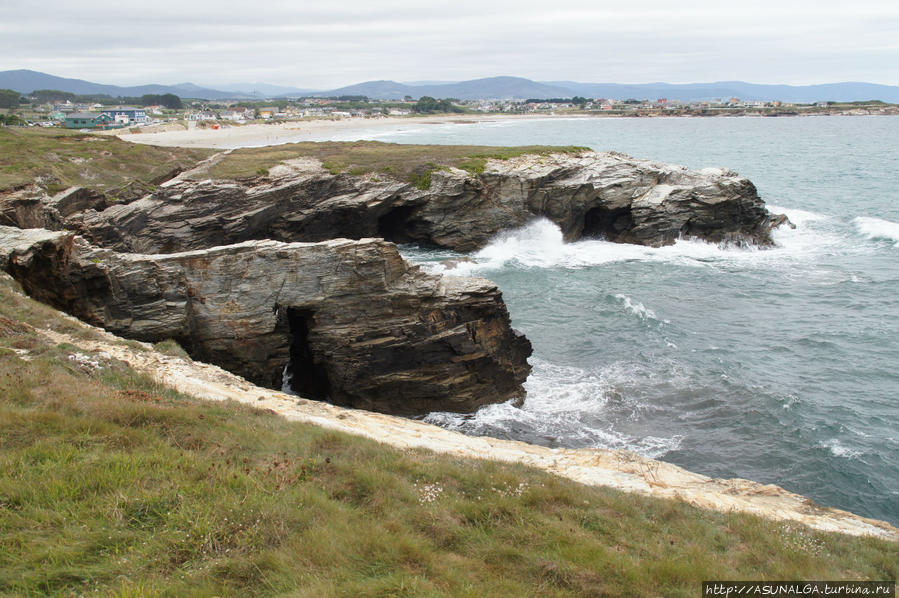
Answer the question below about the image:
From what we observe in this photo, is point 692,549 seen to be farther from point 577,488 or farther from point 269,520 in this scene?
point 269,520

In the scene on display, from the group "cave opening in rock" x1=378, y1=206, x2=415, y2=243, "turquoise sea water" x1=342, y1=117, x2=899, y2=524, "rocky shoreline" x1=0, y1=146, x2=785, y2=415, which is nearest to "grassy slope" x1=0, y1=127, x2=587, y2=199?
"cave opening in rock" x1=378, y1=206, x2=415, y2=243

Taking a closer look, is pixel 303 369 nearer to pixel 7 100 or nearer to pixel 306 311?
pixel 306 311

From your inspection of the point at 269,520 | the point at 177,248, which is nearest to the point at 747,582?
the point at 269,520

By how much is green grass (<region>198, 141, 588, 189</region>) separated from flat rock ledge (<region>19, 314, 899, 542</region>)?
26425mm

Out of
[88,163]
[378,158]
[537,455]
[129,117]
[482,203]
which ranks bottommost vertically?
[537,455]

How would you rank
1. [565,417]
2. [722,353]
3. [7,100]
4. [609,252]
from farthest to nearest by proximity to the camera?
[7,100] < [609,252] < [722,353] < [565,417]

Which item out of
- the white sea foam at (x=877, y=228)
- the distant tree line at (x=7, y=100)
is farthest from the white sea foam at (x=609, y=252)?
the distant tree line at (x=7, y=100)

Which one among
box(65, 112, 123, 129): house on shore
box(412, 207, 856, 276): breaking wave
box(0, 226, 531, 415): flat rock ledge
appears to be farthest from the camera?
box(65, 112, 123, 129): house on shore

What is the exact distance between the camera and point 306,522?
287 inches

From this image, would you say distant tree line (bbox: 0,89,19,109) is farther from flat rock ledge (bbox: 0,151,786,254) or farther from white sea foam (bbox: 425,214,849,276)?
white sea foam (bbox: 425,214,849,276)

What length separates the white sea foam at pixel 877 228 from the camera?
4338cm

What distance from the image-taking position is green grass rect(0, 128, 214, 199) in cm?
3478

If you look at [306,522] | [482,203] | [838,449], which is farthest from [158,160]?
[838,449]

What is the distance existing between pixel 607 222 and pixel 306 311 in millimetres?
33308
